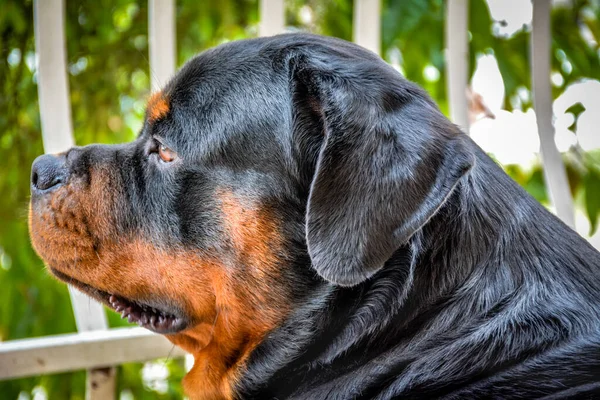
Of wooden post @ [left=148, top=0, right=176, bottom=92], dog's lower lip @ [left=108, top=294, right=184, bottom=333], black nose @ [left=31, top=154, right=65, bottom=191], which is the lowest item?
dog's lower lip @ [left=108, top=294, right=184, bottom=333]

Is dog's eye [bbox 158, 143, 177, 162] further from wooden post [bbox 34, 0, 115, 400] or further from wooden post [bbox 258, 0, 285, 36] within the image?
wooden post [bbox 258, 0, 285, 36]

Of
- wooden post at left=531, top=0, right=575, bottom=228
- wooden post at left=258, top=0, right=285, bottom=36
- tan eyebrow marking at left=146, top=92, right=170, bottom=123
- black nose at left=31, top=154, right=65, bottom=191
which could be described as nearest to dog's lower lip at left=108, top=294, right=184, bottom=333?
black nose at left=31, top=154, right=65, bottom=191

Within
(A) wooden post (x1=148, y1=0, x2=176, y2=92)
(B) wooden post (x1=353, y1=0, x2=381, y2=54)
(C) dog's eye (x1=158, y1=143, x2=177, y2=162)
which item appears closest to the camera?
(C) dog's eye (x1=158, y1=143, x2=177, y2=162)

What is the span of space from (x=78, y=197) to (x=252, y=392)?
28.3 inches

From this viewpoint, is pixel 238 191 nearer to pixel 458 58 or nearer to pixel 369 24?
pixel 369 24

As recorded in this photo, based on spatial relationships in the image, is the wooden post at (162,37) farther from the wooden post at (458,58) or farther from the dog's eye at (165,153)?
the wooden post at (458,58)

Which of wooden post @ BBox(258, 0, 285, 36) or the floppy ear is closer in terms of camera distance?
the floppy ear

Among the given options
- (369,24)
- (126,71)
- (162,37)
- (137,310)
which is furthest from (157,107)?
(126,71)

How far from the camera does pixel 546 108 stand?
8.96 ft

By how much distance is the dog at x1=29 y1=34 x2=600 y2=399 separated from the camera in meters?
1.49

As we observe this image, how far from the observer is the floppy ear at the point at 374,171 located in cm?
145

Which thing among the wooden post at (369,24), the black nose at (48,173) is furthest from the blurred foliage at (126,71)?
the black nose at (48,173)

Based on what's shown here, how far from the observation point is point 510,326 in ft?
4.96

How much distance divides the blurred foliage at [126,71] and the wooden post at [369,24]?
116mm
